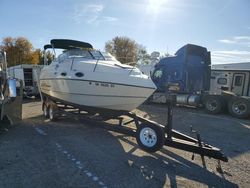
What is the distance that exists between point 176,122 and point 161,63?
5.67m

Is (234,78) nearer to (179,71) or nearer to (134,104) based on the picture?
(179,71)

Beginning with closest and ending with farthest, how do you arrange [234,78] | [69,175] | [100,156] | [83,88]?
[69,175] < [100,156] < [83,88] < [234,78]

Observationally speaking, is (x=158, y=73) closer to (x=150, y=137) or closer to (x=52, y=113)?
(x=52, y=113)

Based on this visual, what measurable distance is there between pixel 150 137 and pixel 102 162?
1243mm

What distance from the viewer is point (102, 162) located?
4.65m

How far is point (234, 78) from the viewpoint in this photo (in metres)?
15.4

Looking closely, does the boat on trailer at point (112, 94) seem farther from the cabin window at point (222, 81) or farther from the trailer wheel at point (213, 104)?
the cabin window at point (222, 81)

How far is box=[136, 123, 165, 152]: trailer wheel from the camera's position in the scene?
5020 millimetres

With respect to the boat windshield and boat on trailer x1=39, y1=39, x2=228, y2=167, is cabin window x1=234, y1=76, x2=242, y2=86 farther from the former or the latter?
the boat windshield

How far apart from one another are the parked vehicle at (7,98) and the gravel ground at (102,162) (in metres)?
0.43

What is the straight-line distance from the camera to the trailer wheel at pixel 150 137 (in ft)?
16.5

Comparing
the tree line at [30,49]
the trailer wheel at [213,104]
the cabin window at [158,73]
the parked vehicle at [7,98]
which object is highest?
the tree line at [30,49]

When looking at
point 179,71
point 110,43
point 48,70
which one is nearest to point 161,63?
point 179,71

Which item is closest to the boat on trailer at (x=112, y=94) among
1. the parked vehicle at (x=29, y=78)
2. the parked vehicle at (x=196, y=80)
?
the parked vehicle at (x=196, y=80)
